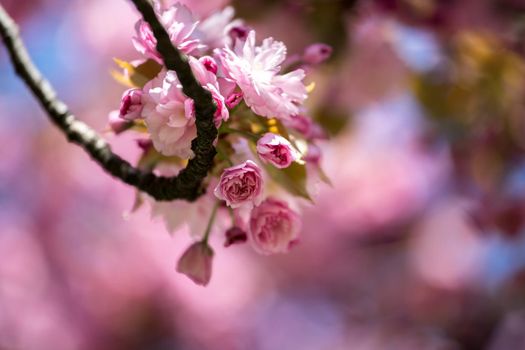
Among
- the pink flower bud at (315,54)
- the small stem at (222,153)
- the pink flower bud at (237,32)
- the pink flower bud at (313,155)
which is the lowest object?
the small stem at (222,153)

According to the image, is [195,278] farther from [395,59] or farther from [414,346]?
[414,346]

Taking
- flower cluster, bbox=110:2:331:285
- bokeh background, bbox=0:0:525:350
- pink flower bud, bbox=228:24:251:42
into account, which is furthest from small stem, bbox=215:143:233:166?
bokeh background, bbox=0:0:525:350

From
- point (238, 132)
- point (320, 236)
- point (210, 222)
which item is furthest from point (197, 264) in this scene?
Result: point (320, 236)

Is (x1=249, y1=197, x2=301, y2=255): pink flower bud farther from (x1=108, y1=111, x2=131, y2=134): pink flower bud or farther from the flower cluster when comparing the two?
(x1=108, y1=111, x2=131, y2=134): pink flower bud

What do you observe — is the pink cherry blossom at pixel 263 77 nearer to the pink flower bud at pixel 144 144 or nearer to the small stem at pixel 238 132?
the small stem at pixel 238 132

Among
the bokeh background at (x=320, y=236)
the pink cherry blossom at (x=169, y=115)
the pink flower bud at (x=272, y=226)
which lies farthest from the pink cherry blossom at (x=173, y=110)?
the bokeh background at (x=320, y=236)


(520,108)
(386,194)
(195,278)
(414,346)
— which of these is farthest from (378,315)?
(195,278)
